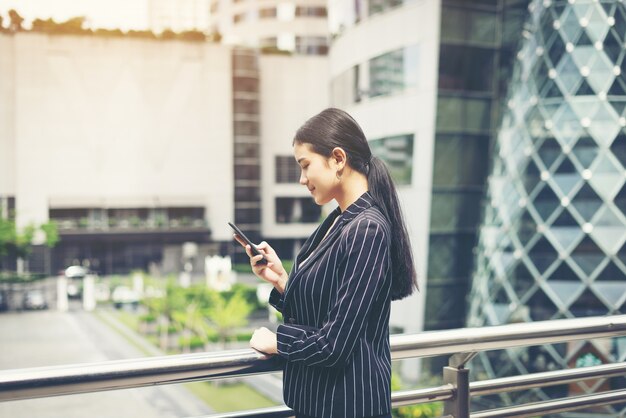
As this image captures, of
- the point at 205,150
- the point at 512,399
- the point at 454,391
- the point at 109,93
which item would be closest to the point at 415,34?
the point at 512,399

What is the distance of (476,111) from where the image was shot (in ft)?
54.0

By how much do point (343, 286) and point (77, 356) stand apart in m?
27.4

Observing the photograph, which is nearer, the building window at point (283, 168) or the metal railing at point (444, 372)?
the metal railing at point (444, 372)

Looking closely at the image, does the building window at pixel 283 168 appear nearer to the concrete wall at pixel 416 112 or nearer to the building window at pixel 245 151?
the building window at pixel 245 151

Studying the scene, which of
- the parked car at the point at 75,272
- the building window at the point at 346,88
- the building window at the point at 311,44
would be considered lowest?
the parked car at the point at 75,272

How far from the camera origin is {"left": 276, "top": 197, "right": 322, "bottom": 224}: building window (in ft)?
154

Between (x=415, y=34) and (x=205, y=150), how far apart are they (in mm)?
31791

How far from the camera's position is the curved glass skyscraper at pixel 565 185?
43.0ft

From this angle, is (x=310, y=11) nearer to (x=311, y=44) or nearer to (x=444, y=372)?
(x=311, y=44)

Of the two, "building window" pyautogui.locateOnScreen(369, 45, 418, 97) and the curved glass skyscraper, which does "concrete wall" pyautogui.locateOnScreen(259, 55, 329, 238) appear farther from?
the curved glass skyscraper

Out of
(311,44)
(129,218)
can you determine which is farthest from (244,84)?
(129,218)

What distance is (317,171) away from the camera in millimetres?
1580

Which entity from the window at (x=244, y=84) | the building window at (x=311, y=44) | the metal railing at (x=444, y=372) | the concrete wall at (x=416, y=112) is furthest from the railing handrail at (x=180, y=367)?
the building window at (x=311, y=44)

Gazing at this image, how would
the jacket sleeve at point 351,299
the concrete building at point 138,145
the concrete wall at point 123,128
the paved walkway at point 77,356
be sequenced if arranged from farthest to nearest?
the concrete building at point 138,145 → the concrete wall at point 123,128 → the paved walkway at point 77,356 → the jacket sleeve at point 351,299
